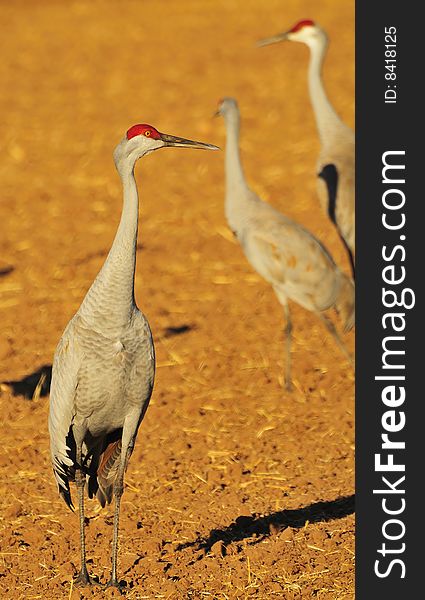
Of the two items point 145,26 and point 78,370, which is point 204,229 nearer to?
point 78,370

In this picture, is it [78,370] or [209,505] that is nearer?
[78,370]

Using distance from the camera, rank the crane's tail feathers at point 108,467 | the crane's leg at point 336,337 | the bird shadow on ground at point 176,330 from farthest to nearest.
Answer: the bird shadow on ground at point 176,330, the crane's leg at point 336,337, the crane's tail feathers at point 108,467

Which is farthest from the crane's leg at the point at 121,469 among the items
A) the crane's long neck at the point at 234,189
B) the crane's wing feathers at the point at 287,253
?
the crane's long neck at the point at 234,189

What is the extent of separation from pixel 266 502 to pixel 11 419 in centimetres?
188

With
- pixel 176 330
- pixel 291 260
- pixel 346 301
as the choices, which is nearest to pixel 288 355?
pixel 346 301

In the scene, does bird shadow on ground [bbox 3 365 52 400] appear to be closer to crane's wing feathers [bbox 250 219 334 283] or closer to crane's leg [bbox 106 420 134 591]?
crane's wing feathers [bbox 250 219 334 283]

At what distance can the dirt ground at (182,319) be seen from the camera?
543 cm

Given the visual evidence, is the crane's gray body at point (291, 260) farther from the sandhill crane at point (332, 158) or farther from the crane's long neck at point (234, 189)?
the sandhill crane at point (332, 158)

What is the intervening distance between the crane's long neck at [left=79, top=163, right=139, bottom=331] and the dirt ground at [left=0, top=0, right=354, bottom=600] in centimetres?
126

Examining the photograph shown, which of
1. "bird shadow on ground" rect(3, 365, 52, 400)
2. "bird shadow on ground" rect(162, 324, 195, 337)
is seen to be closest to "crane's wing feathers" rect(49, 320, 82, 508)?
"bird shadow on ground" rect(3, 365, 52, 400)

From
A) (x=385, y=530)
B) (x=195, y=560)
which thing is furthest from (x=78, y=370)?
(x=385, y=530)

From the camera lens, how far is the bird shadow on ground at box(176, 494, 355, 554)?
555 centimetres

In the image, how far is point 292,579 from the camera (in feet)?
16.8

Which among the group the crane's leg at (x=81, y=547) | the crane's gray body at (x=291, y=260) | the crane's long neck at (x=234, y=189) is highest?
the crane's long neck at (x=234, y=189)
